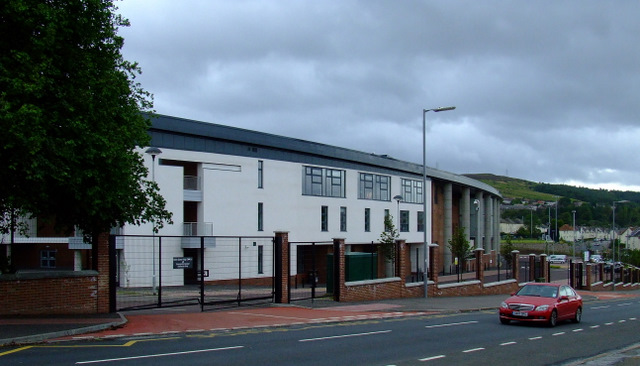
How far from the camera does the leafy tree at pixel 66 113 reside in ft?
47.5

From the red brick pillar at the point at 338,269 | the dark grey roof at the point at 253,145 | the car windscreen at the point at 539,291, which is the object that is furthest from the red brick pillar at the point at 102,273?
the dark grey roof at the point at 253,145

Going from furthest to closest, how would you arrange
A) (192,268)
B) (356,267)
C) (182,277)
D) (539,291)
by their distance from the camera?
1. (192,268)
2. (182,277)
3. (356,267)
4. (539,291)

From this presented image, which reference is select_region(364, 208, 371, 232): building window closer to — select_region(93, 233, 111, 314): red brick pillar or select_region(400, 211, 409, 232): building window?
select_region(400, 211, 409, 232): building window

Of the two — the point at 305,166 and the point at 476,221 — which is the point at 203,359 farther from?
the point at 476,221

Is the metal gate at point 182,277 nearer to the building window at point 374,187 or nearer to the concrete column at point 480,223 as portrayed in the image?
the building window at point 374,187

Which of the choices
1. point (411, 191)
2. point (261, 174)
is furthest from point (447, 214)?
point (261, 174)

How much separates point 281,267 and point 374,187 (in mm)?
38268

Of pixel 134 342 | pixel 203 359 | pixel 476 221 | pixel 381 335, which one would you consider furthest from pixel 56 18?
pixel 476 221

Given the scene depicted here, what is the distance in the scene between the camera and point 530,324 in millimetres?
20672

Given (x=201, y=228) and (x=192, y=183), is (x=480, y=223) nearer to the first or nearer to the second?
(x=201, y=228)

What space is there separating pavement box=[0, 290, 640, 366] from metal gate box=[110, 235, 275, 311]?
95 cm

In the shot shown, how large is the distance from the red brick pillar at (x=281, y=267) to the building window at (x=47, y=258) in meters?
26.7

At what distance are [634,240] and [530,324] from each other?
162m

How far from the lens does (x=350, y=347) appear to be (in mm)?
13891
